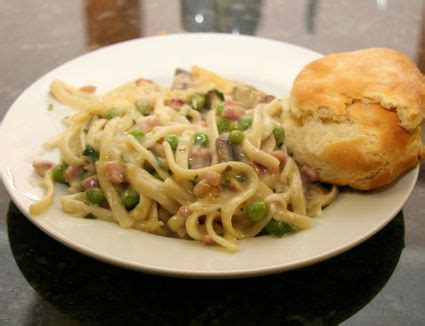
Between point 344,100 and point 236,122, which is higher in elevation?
point 344,100

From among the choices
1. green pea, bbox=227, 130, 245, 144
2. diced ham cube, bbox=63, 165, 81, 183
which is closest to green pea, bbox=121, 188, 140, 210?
diced ham cube, bbox=63, 165, 81, 183

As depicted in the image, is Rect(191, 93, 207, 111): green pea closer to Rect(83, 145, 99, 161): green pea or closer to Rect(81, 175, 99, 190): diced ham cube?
Rect(83, 145, 99, 161): green pea

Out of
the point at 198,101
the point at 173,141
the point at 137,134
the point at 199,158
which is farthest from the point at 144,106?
the point at 199,158

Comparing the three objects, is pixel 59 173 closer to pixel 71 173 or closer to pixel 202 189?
pixel 71 173

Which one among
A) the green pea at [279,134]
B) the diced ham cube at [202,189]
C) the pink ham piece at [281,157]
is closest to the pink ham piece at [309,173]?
the pink ham piece at [281,157]

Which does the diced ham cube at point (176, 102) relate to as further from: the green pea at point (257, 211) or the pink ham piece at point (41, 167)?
the green pea at point (257, 211)

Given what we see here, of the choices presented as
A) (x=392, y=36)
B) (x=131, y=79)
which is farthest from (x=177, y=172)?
(x=392, y=36)

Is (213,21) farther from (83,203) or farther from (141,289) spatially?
(141,289)
